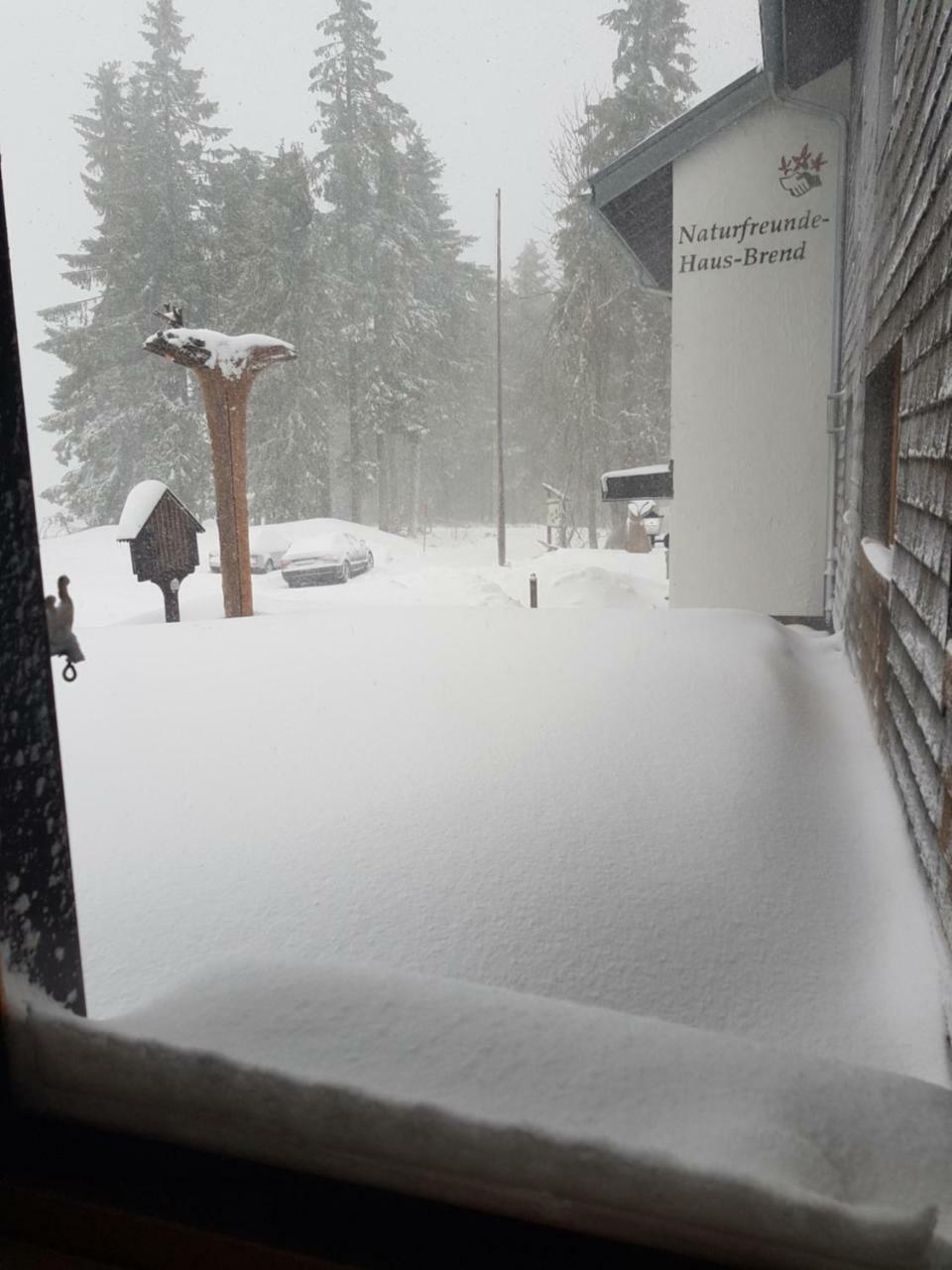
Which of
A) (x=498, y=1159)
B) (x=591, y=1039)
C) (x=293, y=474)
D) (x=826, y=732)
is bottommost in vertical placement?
(x=826, y=732)

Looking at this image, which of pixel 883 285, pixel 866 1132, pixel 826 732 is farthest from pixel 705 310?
pixel 866 1132

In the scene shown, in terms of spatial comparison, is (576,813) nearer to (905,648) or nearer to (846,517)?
(905,648)

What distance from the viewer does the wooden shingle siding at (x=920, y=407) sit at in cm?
170

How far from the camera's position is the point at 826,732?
3086 mm

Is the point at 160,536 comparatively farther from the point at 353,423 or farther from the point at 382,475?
the point at 382,475

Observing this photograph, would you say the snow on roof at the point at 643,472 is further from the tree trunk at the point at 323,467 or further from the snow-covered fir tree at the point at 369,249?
the snow-covered fir tree at the point at 369,249

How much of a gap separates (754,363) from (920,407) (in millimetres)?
5098

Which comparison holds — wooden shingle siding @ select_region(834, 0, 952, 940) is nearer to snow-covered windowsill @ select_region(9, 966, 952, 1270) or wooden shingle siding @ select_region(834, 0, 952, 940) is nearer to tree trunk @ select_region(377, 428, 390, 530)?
snow-covered windowsill @ select_region(9, 966, 952, 1270)

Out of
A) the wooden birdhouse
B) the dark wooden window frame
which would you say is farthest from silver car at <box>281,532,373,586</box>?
the dark wooden window frame

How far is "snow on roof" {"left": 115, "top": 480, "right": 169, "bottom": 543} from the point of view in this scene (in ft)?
21.9

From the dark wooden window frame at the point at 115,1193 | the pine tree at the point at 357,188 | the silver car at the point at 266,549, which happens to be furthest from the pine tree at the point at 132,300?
the dark wooden window frame at the point at 115,1193

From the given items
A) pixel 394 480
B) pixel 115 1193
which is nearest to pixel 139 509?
pixel 115 1193

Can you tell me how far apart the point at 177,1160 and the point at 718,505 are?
22.5 ft

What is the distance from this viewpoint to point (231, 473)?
6.98 metres
